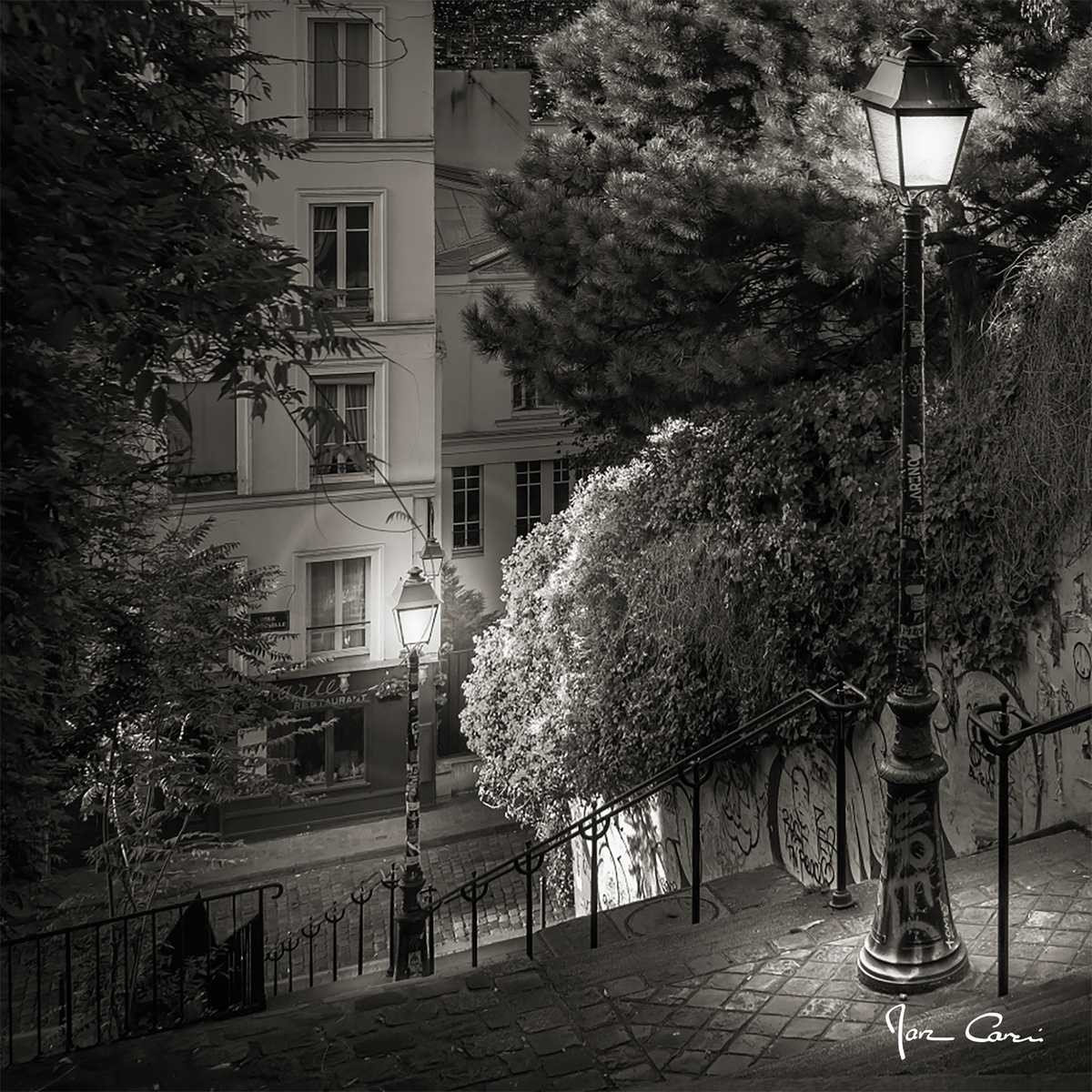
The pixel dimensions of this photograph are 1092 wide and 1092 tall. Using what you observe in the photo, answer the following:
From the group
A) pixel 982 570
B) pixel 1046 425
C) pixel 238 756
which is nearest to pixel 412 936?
pixel 238 756

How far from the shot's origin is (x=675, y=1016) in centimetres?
539

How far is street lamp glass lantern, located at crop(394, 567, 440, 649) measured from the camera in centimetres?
1061

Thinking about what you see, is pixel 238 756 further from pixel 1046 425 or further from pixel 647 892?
pixel 1046 425

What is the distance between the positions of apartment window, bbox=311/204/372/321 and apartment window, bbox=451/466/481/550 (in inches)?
161

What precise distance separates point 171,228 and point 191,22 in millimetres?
1265

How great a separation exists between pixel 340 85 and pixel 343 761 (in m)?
9.81

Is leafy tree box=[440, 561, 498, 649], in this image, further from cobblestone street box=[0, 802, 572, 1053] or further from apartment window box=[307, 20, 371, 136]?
apartment window box=[307, 20, 371, 136]

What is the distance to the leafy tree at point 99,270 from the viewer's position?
14.4 ft

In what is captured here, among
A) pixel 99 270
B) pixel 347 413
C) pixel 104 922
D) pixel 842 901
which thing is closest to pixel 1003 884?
pixel 842 901

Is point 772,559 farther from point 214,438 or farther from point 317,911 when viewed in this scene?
point 214,438

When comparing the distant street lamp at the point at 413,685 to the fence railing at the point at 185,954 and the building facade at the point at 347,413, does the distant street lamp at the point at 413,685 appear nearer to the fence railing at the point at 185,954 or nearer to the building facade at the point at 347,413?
the fence railing at the point at 185,954

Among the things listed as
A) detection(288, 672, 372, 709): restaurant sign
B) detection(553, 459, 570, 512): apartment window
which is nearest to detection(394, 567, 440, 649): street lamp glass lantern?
detection(288, 672, 372, 709): restaurant sign

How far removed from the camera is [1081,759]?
6.88 meters

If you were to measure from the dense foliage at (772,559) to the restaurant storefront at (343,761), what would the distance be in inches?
239
